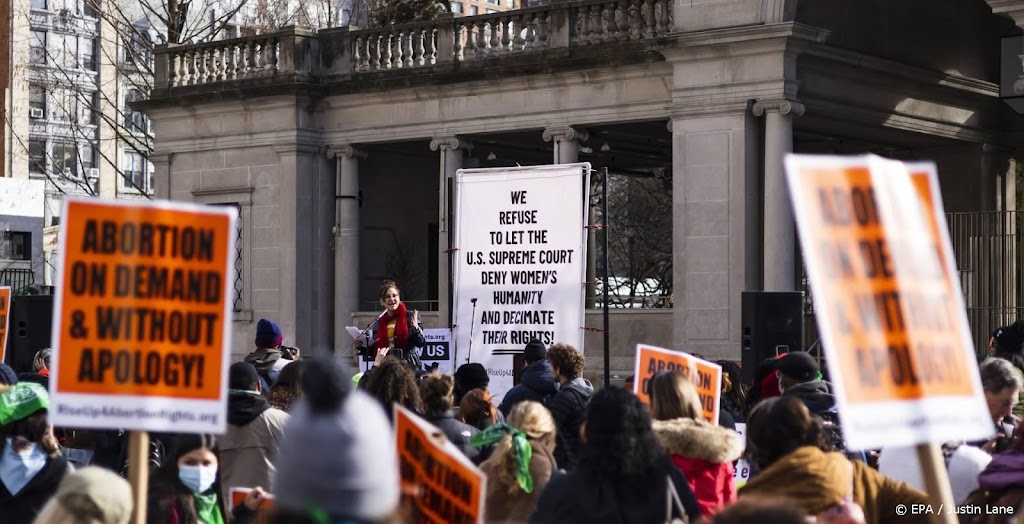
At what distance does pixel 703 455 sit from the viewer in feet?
23.9

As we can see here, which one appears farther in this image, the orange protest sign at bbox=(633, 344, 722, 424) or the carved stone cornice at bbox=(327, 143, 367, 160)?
the carved stone cornice at bbox=(327, 143, 367, 160)

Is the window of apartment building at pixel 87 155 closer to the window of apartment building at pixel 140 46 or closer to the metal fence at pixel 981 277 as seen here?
the window of apartment building at pixel 140 46

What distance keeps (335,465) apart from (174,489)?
12.9 feet

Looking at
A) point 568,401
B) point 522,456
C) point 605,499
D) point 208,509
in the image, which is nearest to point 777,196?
point 568,401

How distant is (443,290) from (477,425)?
1551cm

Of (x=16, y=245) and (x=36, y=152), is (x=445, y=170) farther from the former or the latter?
(x=36, y=152)

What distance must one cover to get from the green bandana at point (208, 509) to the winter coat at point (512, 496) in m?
1.23

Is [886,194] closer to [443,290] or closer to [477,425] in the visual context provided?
[477,425]

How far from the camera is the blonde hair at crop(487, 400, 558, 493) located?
24.7ft

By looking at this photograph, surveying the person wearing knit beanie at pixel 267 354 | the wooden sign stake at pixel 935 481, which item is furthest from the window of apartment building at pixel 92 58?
the wooden sign stake at pixel 935 481

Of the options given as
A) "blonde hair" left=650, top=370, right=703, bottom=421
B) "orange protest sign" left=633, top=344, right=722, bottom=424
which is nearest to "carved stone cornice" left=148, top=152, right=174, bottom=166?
"orange protest sign" left=633, top=344, right=722, bottom=424

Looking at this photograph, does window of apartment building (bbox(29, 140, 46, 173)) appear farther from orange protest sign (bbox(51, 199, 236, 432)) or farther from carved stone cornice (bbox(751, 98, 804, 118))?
orange protest sign (bbox(51, 199, 236, 432))

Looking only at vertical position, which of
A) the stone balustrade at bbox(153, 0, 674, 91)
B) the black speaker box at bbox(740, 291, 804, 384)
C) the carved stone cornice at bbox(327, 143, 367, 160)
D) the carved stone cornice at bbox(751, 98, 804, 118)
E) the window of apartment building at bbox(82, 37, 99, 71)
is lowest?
the black speaker box at bbox(740, 291, 804, 384)

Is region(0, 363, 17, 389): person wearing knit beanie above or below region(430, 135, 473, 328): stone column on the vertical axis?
below
